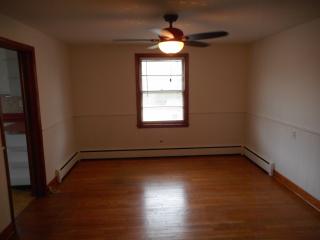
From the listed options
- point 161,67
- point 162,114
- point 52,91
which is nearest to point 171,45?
point 52,91

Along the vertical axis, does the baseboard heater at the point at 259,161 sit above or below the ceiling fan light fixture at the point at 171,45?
below

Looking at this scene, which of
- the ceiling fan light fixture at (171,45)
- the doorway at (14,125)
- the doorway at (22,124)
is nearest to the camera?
the ceiling fan light fixture at (171,45)

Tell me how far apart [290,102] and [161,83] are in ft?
7.82

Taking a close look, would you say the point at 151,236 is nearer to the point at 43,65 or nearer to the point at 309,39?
the point at 43,65

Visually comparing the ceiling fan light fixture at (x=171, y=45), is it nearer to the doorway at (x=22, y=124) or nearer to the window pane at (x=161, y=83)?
the doorway at (x=22, y=124)

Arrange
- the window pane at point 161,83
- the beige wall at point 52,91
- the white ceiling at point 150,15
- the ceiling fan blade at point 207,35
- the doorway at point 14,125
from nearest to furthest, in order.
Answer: the white ceiling at point 150,15
the ceiling fan blade at point 207,35
the beige wall at point 52,91
the doorway at point 14,125
the window pane at point 161,83

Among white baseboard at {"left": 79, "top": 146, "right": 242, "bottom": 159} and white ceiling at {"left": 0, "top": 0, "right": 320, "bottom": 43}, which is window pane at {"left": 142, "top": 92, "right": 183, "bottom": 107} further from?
white ceiling at {"left": 0, "top": 0, "right": 320, "bottom": 43}

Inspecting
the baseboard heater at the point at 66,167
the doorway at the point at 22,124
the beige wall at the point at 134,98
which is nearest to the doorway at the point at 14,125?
the doorway at the point at 22,124

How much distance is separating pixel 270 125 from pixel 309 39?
4.94ft

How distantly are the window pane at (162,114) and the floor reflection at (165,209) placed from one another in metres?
1.64

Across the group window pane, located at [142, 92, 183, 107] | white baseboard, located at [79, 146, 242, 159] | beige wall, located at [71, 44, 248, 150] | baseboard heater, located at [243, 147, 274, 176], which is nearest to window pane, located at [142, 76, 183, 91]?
window pane, located at [142, 92, 183, 107]

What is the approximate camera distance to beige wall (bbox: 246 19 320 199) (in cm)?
303

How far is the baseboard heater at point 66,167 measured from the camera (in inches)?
154

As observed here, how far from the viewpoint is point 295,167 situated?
3463 millimetres
